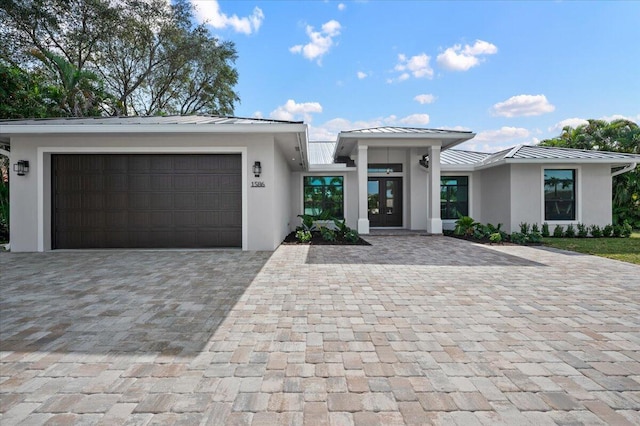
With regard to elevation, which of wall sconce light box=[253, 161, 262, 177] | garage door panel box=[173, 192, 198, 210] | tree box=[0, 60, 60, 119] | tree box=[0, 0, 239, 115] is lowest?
garage door panel box=[173, 192, 198, 210]

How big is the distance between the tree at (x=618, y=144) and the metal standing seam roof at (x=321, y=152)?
12.9 metres

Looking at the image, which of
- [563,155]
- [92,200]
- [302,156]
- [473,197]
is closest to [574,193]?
[563,155]

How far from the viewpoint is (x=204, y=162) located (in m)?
8.35

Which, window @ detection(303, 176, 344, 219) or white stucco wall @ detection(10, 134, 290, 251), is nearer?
white stucco wall @ detection(10, 134, 290, 251)

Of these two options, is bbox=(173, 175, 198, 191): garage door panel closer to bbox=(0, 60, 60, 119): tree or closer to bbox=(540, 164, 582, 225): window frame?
bbox=(0, 60, 60, 119): tree

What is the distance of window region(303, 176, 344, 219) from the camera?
45.4 ft

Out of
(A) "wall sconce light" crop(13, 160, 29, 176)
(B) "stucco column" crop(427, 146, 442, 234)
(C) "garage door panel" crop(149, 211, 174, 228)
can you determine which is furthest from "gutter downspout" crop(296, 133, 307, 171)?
(A) "wall sconce light" crop(13, 160, 29, 176)

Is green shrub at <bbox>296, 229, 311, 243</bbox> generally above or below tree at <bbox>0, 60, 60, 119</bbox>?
below

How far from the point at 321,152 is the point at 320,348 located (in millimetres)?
14135

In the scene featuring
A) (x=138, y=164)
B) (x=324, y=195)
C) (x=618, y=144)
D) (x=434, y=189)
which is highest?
(x=618, y=144)

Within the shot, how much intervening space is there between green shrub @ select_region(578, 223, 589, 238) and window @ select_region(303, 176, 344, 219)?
8.69 m

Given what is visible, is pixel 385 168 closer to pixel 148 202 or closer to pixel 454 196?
pixel 454 196

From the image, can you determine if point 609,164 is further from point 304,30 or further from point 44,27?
point 44,27

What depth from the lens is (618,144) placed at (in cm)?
1645
